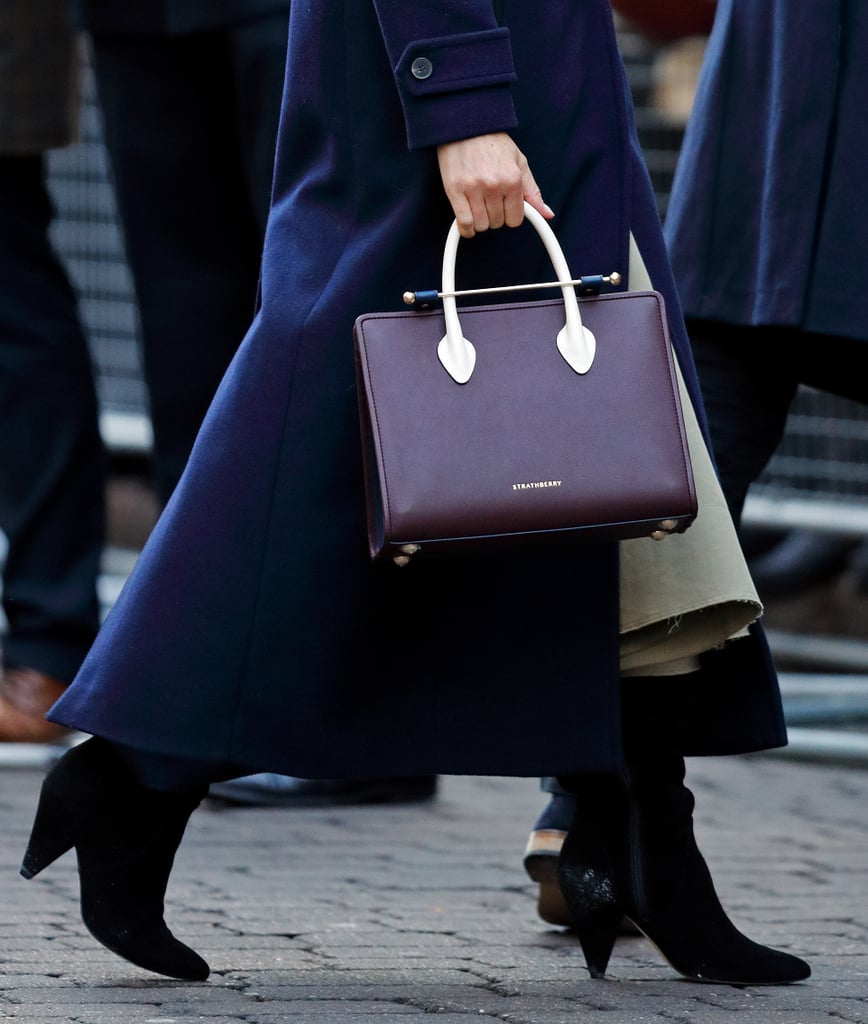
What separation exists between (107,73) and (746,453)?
165 cm

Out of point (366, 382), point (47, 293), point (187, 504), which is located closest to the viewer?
point (366, 382)

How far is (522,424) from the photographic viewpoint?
2217 mm

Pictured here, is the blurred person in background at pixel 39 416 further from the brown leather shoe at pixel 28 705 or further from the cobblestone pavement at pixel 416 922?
the cobblestone pavement at pixel 416 922

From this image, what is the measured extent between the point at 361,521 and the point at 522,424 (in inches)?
10.0

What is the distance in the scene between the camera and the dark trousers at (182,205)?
155 inches

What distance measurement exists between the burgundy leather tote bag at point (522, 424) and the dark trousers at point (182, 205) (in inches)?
67.9

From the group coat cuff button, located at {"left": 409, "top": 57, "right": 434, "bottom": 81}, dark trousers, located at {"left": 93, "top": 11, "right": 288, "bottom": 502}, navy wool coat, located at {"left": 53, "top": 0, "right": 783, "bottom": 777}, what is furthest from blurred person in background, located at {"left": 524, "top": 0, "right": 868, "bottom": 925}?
dark trousers, located at {"left": 93, "top": 11, "right": 288, "bottom": 502}

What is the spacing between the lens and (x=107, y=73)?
157 inches

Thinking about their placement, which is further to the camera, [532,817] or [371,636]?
[532,817]

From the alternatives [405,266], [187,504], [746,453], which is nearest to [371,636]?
[187,504]

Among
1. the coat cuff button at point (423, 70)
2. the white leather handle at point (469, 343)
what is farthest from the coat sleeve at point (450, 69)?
the white leather handle at point (469, 343)

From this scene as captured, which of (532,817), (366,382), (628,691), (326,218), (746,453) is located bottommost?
(532,817)

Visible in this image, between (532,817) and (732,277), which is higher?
(732,277)

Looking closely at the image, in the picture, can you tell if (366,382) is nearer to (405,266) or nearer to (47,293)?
(405,266)
